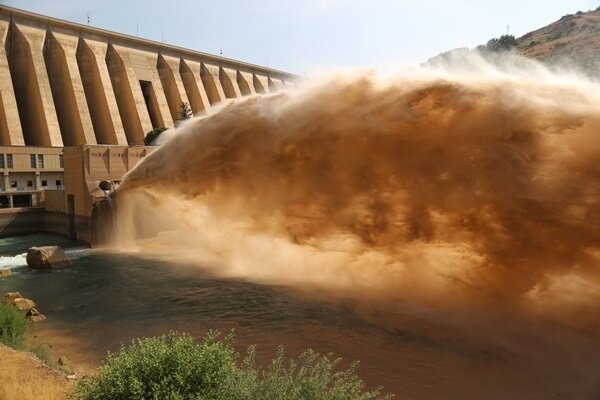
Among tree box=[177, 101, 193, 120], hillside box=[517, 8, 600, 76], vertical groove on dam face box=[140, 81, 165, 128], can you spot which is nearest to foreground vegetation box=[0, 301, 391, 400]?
hillside box=[517, 8, 600, 76]

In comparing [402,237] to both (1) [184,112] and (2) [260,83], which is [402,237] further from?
(2) [260,83]

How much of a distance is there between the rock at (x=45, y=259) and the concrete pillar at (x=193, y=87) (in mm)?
53635

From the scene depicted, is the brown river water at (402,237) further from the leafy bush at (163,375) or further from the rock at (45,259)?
the leafy bush at (163,375)

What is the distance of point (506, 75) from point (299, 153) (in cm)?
765

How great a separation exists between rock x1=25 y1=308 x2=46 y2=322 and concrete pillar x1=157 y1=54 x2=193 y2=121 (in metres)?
59.2

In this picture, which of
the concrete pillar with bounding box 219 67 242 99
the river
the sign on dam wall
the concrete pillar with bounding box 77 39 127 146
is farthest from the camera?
the concrete pillar with bounding box 219 67 242 99

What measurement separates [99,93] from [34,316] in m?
53.5

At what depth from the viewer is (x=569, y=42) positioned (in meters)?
74.4

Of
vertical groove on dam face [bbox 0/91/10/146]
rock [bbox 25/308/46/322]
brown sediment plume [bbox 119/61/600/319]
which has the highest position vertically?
vertical groove on dam face [bbox 0/91/10/146]

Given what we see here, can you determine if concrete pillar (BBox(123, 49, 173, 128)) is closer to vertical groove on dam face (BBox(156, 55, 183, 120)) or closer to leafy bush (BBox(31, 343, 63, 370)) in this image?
vertical groove on dam face (BBox(156, 55, 183, 120))

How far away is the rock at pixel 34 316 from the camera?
55.6ft

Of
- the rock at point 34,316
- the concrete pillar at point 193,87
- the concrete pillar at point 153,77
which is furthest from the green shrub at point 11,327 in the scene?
the concrete pillar at point 193,87

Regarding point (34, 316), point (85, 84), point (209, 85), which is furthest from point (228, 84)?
point (34, 316)

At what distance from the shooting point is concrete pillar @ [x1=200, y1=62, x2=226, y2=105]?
266 feet
